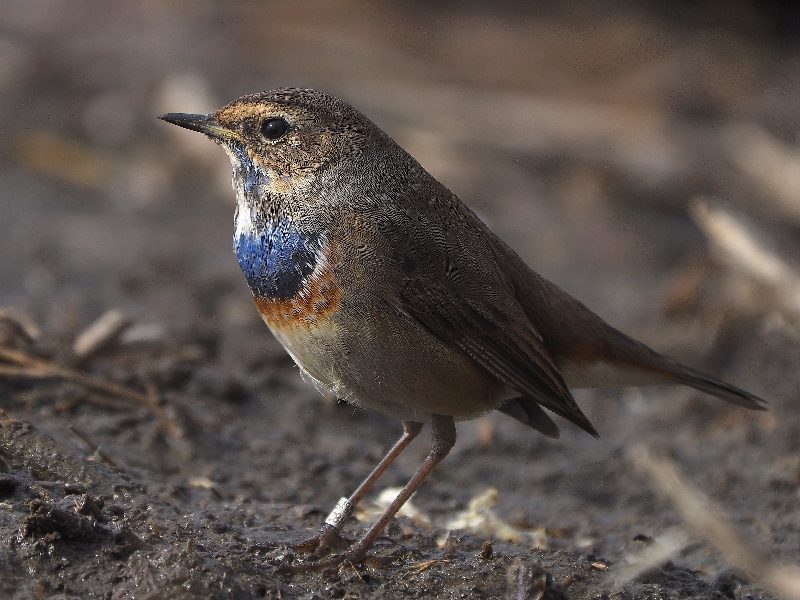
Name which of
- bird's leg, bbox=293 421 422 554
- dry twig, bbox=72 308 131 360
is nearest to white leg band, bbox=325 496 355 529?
bird's leg, bbox=293 421 422 554

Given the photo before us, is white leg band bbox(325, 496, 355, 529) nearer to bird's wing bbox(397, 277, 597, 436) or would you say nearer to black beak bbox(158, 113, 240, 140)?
bird's wing bbox(397, 277, 597, 436)

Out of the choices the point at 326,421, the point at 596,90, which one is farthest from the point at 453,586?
the point at 596,90

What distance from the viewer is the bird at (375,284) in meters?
5.40

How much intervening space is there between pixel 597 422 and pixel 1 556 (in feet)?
16.1

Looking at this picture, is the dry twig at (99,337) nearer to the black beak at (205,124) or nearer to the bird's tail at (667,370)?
the black beak at (205,124)

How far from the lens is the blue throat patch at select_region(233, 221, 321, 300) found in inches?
213

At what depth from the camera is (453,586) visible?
5168 mm

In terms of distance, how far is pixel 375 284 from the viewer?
540cm

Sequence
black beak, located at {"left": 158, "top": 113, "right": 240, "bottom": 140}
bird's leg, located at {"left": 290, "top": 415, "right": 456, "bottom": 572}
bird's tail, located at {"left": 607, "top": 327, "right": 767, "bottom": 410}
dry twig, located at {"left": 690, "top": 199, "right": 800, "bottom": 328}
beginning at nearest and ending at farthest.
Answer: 1. bird's leg, located at {"left": 290, "top": 415, "right": 456, "bottom": 572}
2. black beak, located at {"left": 158, "top": 113, "right": 240, "bottom": 140}
3. bird's tail, located at {"left": 607, "top": 327, "right": 767, "bottom": 410}
4. dry twig, located at {"left": 690, "top": 199, "right": 800, "bottom": 328}

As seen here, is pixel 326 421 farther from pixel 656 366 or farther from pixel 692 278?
pixel 692 278

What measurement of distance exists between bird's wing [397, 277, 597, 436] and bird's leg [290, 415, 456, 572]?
16.2 inches

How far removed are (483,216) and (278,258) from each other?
245 inches

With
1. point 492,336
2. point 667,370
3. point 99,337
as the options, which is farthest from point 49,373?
point 667,370

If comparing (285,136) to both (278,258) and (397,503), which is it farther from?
(397,503)
